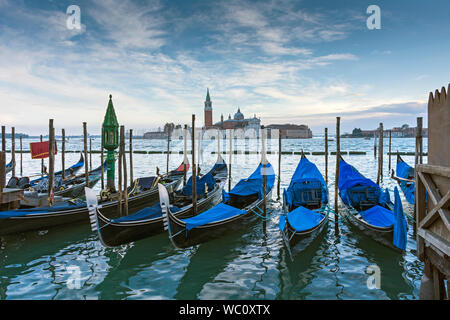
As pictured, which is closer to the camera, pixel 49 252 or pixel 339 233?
pixel 49 252

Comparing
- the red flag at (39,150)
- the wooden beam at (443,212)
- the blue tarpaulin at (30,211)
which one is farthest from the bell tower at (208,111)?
the wooden beam at (443,212)

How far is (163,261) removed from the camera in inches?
223

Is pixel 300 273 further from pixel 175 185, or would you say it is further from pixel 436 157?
pixel 175 185

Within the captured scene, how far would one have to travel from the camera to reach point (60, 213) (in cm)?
723

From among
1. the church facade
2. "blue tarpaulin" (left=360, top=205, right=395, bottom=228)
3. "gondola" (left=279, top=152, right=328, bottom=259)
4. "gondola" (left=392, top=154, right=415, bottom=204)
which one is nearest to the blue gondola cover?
"gondola" (left=279, top=152, right=328, bottom=259)

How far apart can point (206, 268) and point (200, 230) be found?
90cm

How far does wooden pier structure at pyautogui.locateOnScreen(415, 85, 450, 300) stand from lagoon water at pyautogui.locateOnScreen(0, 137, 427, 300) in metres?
1.46

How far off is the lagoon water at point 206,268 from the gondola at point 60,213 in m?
0.32

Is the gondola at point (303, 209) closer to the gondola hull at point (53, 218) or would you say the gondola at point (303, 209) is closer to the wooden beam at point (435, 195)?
the wooden beam at point (435, 195)

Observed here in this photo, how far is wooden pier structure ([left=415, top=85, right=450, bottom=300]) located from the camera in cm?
263

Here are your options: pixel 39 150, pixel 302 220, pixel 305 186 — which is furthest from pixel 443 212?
pixel 39 150

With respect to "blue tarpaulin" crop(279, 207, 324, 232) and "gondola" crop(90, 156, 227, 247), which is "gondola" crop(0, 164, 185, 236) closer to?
"gondola" crop(90, 156, 227, 247)
